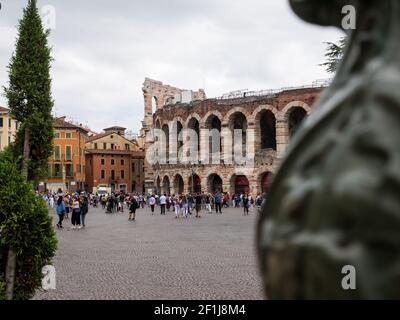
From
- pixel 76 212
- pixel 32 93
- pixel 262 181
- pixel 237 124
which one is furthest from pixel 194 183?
pixel 32 93

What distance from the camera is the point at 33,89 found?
280 inches

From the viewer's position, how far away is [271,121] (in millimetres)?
45938

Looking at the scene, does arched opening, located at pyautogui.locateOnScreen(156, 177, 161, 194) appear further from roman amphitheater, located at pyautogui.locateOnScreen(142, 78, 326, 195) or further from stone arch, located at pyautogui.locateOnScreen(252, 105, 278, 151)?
stone arch, located at pyautogui.locateOnScreen(252, 105, 278, 151)

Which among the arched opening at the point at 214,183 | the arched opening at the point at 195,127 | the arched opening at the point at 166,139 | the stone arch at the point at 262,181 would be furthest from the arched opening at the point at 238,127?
the arched opening at the point at 166,139

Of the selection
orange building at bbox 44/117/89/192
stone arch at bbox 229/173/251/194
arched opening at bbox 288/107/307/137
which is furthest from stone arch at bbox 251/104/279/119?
orange building at bbox 44/117/89/192

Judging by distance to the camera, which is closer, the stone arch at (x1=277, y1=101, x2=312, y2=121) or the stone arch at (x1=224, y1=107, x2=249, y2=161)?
the stone arch at (x1=277, y1=101, x2=312, y2=121)

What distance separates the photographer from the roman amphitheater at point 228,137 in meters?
39.5

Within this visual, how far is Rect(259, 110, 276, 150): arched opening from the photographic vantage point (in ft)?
150

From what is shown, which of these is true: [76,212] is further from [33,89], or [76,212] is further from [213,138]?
[213,138]

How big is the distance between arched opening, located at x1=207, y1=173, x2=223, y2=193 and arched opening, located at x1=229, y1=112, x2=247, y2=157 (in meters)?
3.39

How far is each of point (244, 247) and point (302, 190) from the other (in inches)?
514

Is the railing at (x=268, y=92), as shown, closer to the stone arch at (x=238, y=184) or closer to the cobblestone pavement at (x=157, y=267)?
the stone arch at (x=238, y=184)

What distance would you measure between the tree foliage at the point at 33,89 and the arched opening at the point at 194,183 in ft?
126
